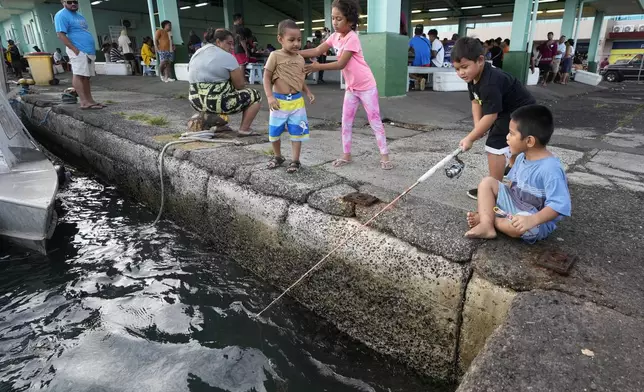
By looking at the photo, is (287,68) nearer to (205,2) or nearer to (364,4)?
(364,4)

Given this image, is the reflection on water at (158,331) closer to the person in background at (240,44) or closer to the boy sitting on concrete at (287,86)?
the boy sitting on concrete at (287,86)

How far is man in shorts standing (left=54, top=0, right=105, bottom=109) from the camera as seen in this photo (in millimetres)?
5543

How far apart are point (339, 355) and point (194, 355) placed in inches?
34.3

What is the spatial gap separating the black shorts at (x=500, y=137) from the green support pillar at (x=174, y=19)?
1082 centimetres

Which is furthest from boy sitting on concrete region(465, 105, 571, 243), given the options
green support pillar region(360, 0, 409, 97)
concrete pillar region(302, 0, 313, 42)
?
concrete pillar region(302, 0, 313, 42)

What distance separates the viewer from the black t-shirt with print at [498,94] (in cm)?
245

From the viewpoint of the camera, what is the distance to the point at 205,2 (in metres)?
22.4

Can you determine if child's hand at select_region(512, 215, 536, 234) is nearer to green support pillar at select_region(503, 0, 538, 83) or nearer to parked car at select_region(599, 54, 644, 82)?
green support pillar at select_region(503, 0, 538, 83)

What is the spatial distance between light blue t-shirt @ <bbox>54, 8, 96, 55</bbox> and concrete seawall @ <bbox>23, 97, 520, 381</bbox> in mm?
2613

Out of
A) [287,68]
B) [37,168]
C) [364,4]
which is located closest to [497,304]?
[287,68]

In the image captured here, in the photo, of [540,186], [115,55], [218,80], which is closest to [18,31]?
[115,55]

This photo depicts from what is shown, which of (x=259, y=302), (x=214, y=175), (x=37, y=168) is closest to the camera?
(x=259, y=302)

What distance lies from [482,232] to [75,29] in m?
6.27

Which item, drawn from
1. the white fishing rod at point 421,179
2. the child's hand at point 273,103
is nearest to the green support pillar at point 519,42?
the child's hand at point 273,103
